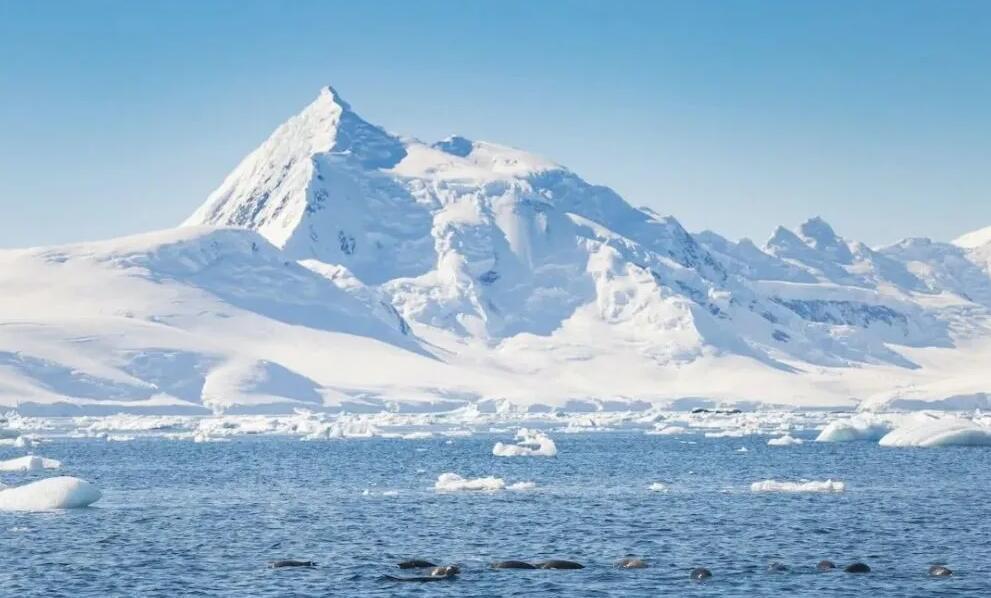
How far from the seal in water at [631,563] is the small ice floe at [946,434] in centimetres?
7702

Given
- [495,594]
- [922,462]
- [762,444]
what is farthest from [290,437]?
[495,594]

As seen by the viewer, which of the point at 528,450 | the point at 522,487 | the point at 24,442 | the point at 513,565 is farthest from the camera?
the point at 24,442

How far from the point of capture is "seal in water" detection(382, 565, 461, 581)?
1881 inches

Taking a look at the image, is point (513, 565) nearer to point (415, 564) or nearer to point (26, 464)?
point (415, 564)

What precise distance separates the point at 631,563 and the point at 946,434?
3082 inches

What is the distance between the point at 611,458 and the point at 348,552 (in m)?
61.8

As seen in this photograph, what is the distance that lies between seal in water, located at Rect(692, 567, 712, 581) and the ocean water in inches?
16.7

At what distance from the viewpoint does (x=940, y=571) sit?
4753cm

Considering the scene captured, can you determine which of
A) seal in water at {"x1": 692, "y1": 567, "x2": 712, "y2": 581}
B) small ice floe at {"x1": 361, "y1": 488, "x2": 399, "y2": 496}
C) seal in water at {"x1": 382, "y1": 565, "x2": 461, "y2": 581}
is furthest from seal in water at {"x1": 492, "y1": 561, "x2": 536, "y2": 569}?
small ice floe at {"x1": 361, "y1": 488, "x2": 399, "y2": 496}

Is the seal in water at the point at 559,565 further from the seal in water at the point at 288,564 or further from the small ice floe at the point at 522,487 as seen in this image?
the small ice floe at the point at 522,487

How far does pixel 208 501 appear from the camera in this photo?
76562 millimetres

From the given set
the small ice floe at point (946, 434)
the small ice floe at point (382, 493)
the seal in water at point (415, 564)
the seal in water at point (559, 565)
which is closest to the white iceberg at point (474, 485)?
the small ice floe at point (382, 493)

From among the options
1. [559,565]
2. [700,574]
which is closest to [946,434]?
[559,565]

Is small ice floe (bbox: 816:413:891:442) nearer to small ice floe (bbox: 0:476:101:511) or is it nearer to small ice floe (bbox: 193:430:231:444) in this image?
small ice floe (bbox: 193:430:231:444)
